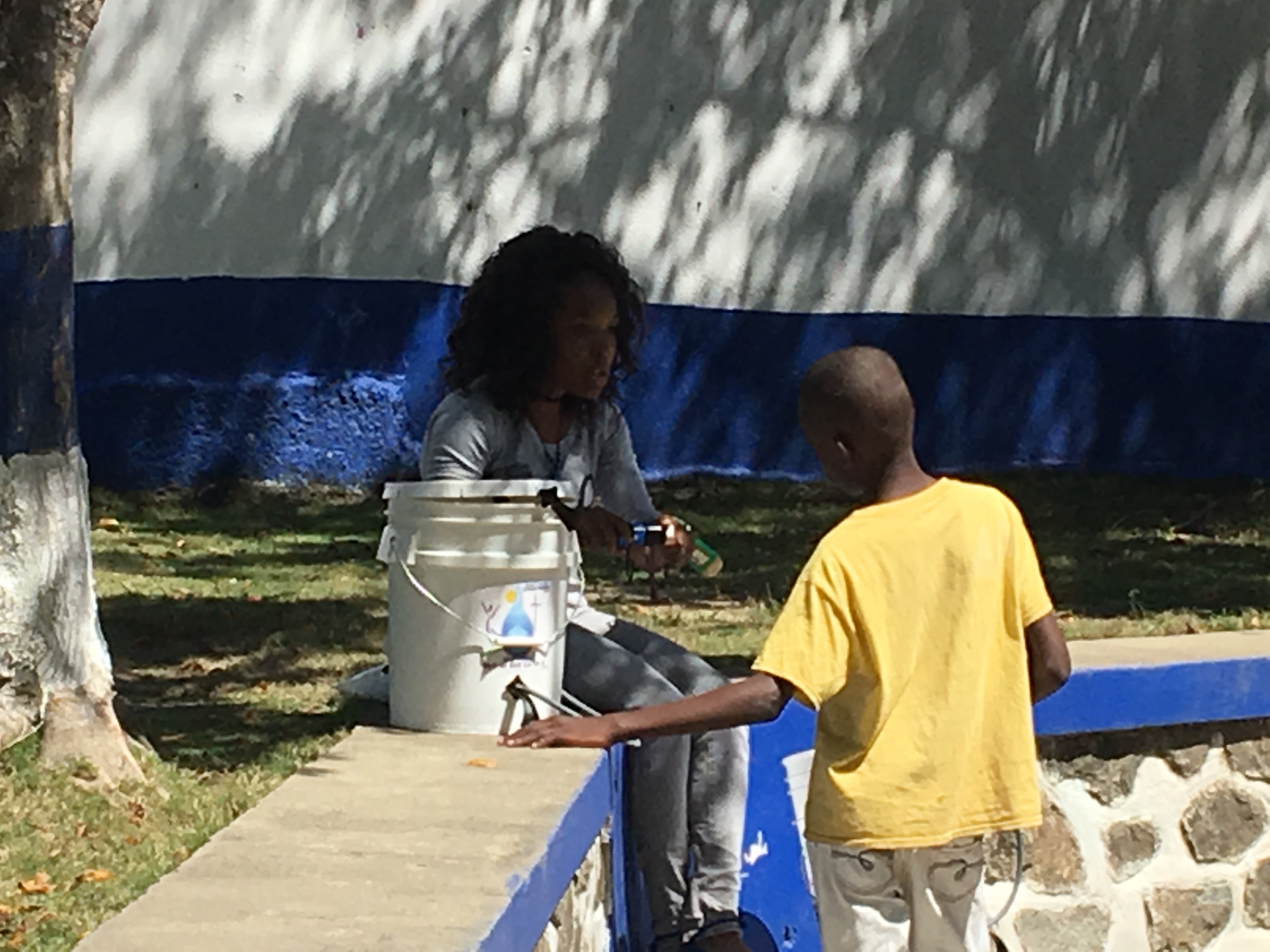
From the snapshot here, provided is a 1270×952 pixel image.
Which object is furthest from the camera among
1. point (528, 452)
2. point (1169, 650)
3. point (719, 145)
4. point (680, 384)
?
point (680, 384)

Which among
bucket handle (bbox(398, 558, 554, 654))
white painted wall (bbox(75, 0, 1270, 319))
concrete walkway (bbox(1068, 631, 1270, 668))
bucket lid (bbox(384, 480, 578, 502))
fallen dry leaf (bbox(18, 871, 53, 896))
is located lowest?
fallen dry leaf (bbox(18, 871, 53, 896))

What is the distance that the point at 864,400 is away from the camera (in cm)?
351

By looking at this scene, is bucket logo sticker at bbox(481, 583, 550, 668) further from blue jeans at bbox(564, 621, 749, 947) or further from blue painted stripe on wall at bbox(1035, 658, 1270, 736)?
blue painted stripe on wall at bbox(1035, 658, 1270, 736)

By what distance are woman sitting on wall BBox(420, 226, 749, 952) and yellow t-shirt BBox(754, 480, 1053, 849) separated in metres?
0.87

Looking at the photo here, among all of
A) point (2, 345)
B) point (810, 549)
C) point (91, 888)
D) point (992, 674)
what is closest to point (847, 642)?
point (992, 674)

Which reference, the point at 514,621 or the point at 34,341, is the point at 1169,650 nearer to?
the point at 514,621

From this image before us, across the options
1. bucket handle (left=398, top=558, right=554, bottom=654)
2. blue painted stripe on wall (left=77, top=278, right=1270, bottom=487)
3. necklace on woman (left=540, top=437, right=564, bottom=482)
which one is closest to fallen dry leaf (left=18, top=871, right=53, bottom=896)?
bucket handle (left=398, top=558, right=554, bottom=654)

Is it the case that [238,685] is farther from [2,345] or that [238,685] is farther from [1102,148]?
[1102,148]

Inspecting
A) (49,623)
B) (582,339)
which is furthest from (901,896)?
(49,623)

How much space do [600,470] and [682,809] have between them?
2.71 feet

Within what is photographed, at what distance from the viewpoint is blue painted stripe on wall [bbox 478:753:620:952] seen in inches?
127

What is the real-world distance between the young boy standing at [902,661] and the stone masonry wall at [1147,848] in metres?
1.59

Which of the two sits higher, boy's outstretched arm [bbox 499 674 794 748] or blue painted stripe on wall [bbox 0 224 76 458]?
blue painted stripe on wall [bbox 0 224 76 458]

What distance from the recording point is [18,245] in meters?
5.09
